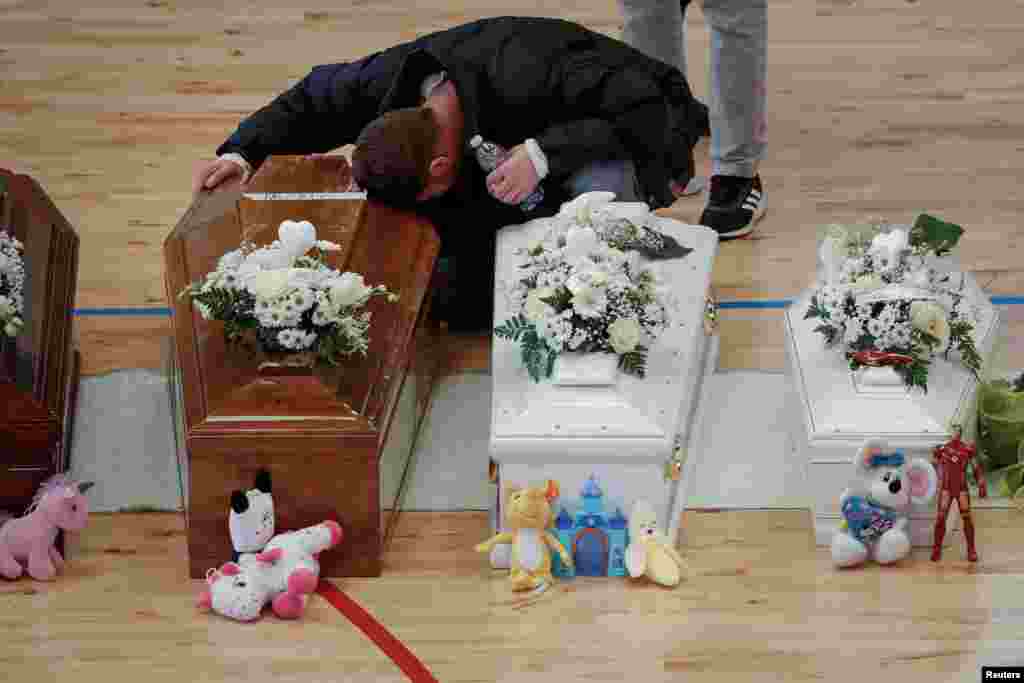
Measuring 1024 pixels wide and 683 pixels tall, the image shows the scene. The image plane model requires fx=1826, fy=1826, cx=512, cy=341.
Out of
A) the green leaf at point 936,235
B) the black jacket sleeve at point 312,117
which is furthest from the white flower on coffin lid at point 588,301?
the black jacket sleeve at point 312,117

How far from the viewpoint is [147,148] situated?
5.57 meters

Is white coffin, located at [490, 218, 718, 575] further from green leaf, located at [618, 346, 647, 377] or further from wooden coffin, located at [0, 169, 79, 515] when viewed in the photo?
wooden coffin, located at [0, 169, 79, 515]

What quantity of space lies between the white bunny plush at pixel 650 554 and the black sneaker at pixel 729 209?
1.58 meters

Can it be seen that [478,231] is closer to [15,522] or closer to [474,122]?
[474,122]

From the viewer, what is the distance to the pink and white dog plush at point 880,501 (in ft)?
11.4

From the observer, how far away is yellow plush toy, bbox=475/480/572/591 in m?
3.44

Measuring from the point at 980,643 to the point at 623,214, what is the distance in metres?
1.32

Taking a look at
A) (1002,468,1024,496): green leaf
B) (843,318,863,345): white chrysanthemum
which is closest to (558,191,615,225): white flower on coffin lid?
(843,318,863,345): white chrysanthemum

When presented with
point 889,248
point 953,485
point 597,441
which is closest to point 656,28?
point 889,248

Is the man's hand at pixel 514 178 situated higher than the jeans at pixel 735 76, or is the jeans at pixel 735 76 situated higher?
the jeans at pixel 735 76

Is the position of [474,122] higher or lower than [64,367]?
higher

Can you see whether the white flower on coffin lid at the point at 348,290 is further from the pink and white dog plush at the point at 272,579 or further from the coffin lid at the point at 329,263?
the pink and white dog plush at the point at 272,579

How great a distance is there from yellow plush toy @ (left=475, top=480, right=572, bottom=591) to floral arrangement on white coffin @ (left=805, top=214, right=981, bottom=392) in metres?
0.71

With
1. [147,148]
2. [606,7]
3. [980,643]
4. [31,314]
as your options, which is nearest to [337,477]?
[31,314]
